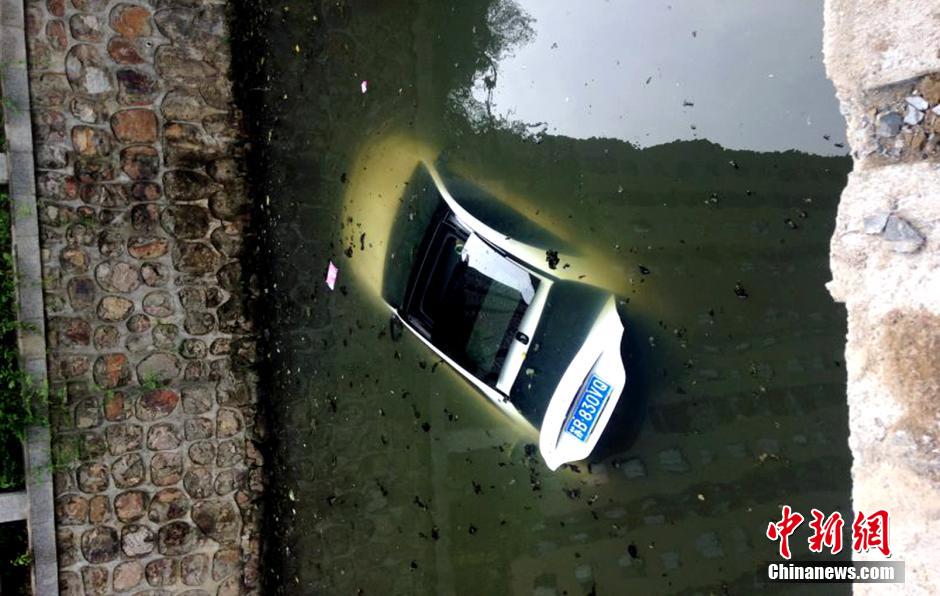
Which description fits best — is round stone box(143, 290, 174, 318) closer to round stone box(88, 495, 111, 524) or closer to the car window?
round stone box(88, 495, 111, 524)

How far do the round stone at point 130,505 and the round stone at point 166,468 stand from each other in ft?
0.45

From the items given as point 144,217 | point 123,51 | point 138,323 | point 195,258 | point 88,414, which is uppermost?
point 123,51

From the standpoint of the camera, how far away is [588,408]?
3.17 m

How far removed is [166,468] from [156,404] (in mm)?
461

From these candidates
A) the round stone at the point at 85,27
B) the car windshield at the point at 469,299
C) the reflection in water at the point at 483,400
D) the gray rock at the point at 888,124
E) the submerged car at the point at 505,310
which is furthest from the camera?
the round stone at the point at 85,27

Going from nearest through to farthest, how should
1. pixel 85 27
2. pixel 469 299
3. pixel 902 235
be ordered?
pixel 902 235 → pixel 469 299 → pixel 85 27

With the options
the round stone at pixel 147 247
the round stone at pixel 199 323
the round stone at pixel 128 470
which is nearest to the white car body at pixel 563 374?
the round stone at pixel 199 323

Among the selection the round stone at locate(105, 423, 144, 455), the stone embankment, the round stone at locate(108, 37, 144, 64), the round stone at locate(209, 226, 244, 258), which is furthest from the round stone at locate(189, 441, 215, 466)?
the stone embankment

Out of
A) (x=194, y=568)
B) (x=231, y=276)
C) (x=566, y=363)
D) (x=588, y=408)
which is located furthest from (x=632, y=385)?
(x=194, y=568)

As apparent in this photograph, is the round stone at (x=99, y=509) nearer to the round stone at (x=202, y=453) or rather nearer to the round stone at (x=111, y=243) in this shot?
the round stone at (x=202, y=453)

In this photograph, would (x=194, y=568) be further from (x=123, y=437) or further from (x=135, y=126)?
(x=135, y=126)

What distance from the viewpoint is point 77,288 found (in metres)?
4.36

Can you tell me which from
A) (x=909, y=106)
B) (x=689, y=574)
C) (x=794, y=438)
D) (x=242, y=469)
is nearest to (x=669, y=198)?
(x=794, y=438)

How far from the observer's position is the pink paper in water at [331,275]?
455 centimetres
